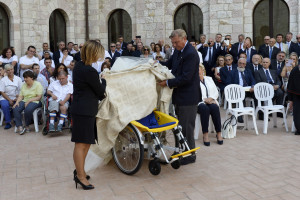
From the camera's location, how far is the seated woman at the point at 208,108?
239 inches

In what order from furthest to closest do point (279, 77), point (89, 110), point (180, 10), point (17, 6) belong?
point (180, 10) < point (17, 6) < point (279, 77) < point (89, 110)

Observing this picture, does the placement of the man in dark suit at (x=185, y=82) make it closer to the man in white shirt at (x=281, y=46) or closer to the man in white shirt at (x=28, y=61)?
the man in white shirt at (x=28, y=61)

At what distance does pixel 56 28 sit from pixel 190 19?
5.53m

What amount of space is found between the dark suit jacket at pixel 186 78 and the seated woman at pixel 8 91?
4.51 m

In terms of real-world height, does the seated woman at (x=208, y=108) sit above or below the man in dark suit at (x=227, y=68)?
below

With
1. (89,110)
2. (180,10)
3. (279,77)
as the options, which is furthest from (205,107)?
(180,10)

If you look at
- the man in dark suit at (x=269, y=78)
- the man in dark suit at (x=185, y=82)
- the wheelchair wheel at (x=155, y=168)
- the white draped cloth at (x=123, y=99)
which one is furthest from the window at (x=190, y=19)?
the wheelchair wheel at (x=155, y=168)

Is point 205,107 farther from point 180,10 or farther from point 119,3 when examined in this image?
point 119,3

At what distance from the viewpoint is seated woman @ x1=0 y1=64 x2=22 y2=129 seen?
25.9 ft

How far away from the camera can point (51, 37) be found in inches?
579

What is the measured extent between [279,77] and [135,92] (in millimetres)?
5606

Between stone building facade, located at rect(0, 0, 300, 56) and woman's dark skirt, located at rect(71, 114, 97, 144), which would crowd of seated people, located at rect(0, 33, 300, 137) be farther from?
woman's dark skirt, located at rect(71, 114, 97, 144)

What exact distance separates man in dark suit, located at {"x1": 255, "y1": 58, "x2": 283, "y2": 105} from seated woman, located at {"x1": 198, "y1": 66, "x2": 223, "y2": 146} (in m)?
2.71

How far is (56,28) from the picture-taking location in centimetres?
1485
